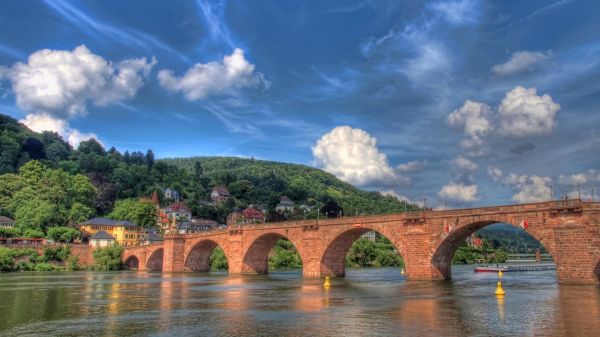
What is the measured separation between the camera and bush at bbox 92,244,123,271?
9081 cm

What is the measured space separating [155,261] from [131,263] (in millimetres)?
10255

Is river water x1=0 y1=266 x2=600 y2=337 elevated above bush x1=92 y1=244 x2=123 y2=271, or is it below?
below

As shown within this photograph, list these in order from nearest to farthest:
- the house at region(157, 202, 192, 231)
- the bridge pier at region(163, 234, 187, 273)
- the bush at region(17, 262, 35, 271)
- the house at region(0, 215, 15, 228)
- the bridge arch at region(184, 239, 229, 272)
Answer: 1. the bridge arch at region(184, 239, 229, 272)
2. the bridge pier at region(163, 234, 187, 273)
3. the bush at region(17, 262, 35, 271)
4. the house at region(0, 215, 15, 228)
5. the house at region(157, 202, 192, 231)

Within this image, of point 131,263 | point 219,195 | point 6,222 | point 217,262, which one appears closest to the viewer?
point 217,262

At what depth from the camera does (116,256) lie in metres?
92.4

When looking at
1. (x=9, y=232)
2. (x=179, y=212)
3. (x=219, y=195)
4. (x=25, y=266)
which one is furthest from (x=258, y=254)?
(x=219, y=195)

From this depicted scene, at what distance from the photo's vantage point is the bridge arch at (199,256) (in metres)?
77.0

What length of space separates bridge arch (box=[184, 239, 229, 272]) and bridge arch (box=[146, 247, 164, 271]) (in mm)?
8503

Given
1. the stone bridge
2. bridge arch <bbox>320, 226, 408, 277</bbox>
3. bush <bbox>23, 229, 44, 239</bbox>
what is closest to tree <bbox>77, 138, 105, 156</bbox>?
bush <bbox>23, 229, 44, 239</bbox>

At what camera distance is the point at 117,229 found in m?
118

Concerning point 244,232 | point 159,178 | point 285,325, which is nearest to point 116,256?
point 244,232

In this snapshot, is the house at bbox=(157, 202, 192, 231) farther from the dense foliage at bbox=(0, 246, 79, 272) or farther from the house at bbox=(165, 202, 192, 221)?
the dense foliage at bbox=(0, 246, 79, 272)

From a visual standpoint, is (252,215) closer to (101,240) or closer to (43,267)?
(101,240)

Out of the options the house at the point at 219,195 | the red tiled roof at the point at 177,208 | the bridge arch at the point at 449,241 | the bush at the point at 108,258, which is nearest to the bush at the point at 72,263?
Result: the bush at the point at 108,258
